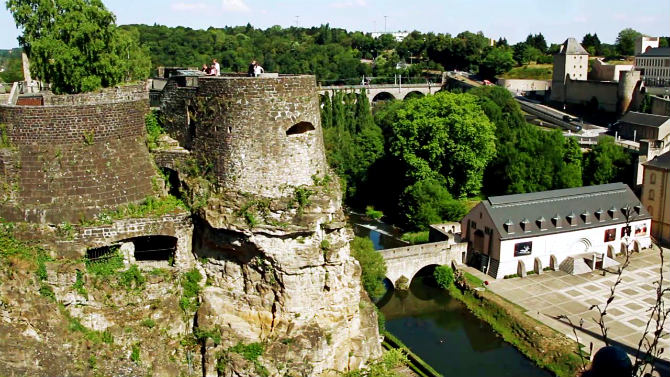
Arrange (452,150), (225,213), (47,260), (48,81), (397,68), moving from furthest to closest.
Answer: (397,68) → (452,150) → (48,81) → (225,213) → (47,260)

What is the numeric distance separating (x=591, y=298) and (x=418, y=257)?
35.1 ft

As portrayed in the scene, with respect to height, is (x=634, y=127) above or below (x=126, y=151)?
below

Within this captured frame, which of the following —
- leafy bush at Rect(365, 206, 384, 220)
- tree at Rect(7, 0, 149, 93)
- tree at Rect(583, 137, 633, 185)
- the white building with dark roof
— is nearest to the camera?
tree at Rect(7, 0, 149, 93)

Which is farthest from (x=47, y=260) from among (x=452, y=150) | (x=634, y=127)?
(x=634, y=127)

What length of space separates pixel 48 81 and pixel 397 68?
9789cm

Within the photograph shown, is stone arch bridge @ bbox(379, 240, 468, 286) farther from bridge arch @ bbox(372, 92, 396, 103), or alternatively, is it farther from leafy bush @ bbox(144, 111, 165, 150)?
bridge arch @ bbox(372, 92, 396, 103)

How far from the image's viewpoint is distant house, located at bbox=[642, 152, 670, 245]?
161 ft

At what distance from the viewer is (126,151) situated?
17.8 metres

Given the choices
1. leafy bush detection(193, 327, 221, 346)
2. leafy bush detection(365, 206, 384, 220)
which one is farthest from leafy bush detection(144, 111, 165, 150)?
leafy bush detection(365, 206, 384, 220)

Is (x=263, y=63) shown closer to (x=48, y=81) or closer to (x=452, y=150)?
(x=452, y=150)

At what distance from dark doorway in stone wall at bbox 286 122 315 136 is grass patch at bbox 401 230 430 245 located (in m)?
31.6

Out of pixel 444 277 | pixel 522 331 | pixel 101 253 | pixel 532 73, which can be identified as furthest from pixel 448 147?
pixel 532 73

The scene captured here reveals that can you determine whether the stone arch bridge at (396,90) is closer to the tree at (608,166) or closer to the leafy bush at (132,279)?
the tree at (608,166)

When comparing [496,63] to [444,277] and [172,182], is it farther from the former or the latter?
[172,182]
